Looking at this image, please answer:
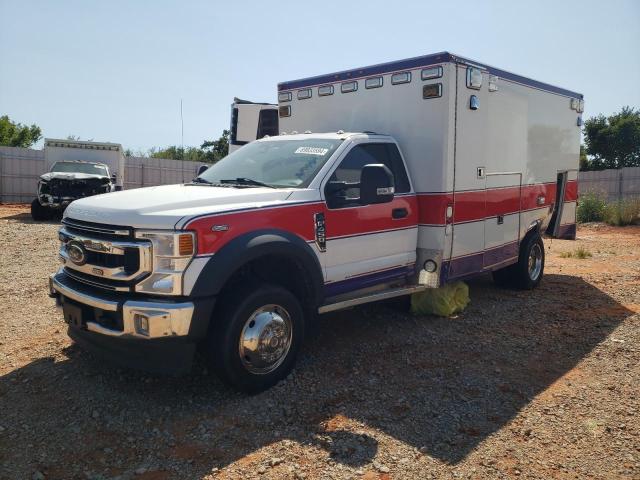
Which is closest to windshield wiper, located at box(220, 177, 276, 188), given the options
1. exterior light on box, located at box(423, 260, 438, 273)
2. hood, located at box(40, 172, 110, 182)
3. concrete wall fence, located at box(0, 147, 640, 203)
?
exterior light on box, located at box(423, 260, 438, 273)

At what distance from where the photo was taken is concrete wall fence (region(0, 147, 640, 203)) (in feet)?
66.1

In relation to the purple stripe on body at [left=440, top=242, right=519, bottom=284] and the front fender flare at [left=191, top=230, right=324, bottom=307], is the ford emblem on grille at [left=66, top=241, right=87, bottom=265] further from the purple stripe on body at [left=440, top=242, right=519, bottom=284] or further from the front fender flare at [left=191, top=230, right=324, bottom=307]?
the purple stripe on body at [left=440, top=242, right=519, bottom=284]

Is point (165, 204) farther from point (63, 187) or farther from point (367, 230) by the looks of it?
point (63, 187)

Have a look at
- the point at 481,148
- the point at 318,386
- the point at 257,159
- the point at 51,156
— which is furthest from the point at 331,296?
the point at 51,156

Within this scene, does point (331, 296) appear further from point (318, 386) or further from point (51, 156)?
point (51, 156)

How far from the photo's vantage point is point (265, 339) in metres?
4.12

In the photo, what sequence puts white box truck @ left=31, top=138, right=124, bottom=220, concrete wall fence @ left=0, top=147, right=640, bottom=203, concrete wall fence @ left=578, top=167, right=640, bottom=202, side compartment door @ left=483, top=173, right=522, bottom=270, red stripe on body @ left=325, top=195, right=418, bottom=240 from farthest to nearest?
concrete wall fence @ left=0, top=147, right=640, bottom=203 < concrete wall fence @ left=578, top=167, right=640, bottom=202 < white box truck @ left=31, top=138, right=124, bottom=220 < side compartment door @ left=483, top=173, right=522, bottom=270 < red stripe on body @ left=325, top=195, right=418, bottom=240

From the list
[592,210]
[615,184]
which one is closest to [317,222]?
[592,210]

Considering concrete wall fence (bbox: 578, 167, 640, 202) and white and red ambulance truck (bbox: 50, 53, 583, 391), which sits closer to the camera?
white and red ambulance truck (bbox: 50, 53, 583, 391)

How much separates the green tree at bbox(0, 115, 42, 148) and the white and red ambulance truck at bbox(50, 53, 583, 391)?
119 feet

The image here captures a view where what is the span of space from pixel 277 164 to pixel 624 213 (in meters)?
15.4

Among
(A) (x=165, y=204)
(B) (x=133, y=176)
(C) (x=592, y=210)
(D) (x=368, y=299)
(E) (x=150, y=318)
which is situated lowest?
(D) (x=368, y=299)

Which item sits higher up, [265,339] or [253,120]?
[253,120]

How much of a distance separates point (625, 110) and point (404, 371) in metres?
34.3
